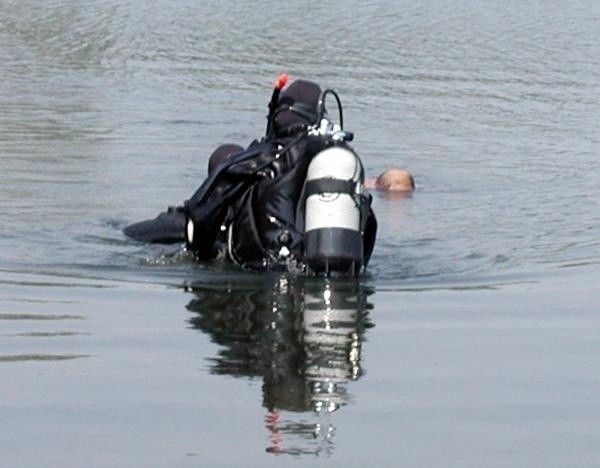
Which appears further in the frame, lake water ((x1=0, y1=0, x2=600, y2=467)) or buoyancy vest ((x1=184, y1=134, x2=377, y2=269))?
buoyancy vest ((x1=184, y1=134, x2=377, y2=269))

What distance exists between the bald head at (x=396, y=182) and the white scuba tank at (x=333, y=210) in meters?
4.59

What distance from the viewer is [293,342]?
7715 mm

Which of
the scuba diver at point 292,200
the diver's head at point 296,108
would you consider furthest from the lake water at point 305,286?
the diver's head at point 296,108

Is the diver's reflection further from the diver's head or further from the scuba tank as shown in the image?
the diver's head

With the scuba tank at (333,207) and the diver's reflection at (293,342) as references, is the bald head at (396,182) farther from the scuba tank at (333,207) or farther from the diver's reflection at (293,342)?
the scuba tank at (333,207)

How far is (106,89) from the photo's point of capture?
19.8 meters

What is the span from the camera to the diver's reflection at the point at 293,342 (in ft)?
20.3

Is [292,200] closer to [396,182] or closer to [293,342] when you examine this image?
[293,342]

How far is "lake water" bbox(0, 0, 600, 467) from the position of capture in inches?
239

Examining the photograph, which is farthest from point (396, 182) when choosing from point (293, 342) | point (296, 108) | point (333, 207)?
point (293, 342)

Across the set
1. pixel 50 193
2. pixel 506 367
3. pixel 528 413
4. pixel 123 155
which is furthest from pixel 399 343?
pixel 123 155

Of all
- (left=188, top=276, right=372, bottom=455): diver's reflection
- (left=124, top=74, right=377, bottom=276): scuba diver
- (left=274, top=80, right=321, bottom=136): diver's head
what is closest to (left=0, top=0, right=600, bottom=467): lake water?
(left=188, top=276, right=372, bottom=455): diver's reflection

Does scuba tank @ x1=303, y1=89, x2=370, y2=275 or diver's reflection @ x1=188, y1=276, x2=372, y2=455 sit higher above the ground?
scuba tank @ x1=303, y1=89, x2=370, y2=275

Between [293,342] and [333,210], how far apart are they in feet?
4.03
